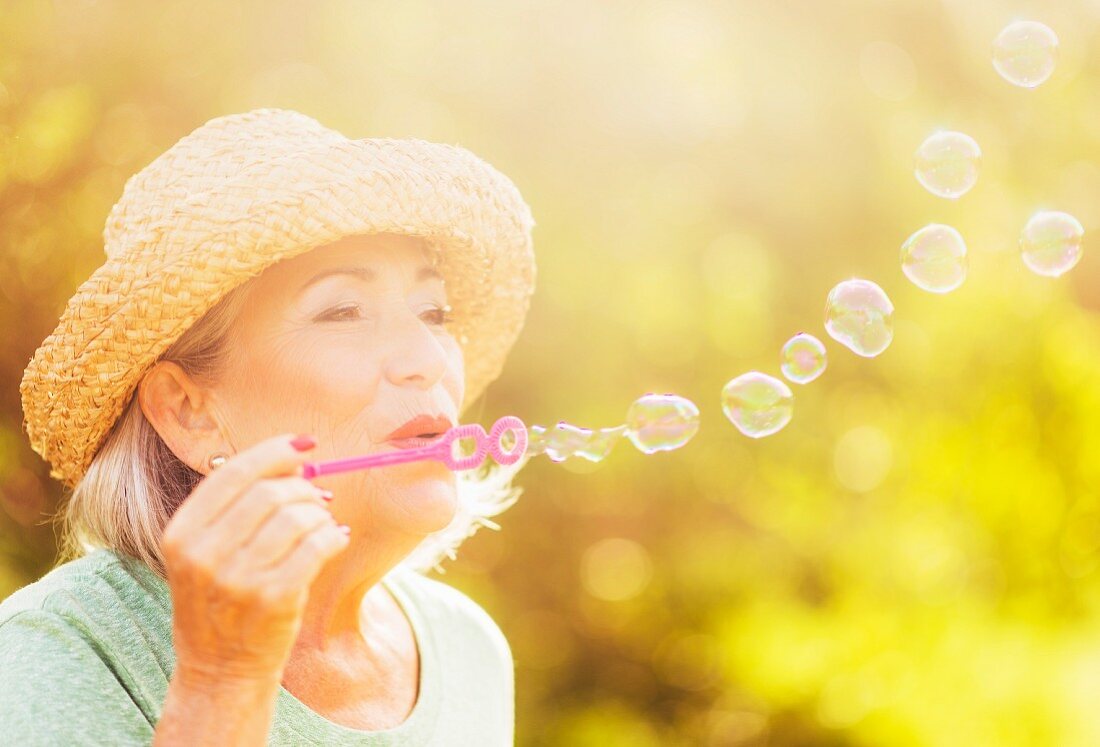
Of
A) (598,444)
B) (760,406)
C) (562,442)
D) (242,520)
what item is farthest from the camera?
(760,406)

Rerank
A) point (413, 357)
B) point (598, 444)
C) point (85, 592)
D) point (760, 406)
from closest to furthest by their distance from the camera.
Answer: point (85, 592) < point (413, 357) < point (598, 444) < point (760, 406)

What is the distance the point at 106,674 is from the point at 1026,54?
2.38 meters

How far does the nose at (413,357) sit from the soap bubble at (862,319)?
0.95 metres

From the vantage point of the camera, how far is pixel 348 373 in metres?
1.70

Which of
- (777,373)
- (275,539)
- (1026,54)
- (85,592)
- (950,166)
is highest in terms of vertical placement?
(1026,54)

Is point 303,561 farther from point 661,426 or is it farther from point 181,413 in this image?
point 661,426

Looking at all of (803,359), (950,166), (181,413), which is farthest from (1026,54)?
(181,413)

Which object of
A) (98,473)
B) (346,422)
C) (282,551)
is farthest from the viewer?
(98,473)

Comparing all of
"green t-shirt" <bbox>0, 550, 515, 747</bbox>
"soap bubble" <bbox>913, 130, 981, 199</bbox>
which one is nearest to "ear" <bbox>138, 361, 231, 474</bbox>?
"green t-shirt" <bbox>0, 550, 515, 747</bbox>

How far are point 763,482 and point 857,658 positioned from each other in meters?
0.70

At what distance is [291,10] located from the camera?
10.4 feet

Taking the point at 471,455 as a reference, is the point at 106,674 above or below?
below

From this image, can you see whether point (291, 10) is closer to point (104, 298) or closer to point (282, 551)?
point (104, 298)

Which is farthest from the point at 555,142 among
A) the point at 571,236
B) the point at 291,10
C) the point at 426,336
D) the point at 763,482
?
the point at 426,336
